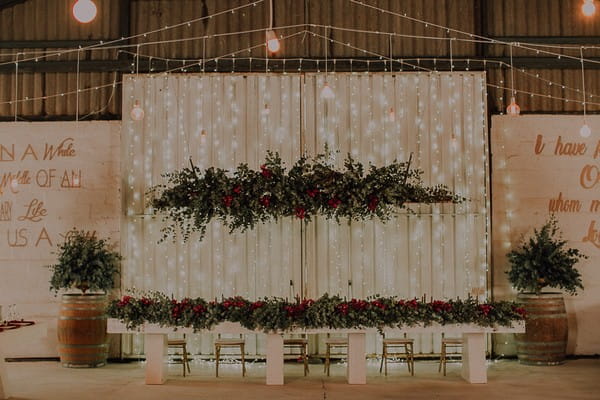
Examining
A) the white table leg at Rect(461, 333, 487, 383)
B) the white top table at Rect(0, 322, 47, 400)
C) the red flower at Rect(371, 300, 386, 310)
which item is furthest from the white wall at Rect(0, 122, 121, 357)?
the white table leg at Rect(461, 333, 487, 383)

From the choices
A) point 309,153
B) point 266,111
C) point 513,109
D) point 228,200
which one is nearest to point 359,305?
point 228,200

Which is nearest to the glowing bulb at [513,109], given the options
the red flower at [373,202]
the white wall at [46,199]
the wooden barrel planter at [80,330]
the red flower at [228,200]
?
the red flower at [373,202]

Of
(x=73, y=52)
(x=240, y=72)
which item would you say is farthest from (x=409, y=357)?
(x=73, y=52)

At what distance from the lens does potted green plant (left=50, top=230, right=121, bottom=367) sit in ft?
29.1

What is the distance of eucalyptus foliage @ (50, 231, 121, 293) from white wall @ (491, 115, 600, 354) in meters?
5.12

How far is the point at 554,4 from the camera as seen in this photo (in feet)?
32.9

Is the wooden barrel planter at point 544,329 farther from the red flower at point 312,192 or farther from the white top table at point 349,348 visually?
the red flower at point 312,192

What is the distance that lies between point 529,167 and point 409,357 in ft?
10.6

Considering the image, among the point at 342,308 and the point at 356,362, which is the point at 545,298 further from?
the point at 342,308

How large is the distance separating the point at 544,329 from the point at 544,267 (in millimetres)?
764

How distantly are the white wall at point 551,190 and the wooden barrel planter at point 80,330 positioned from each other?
5.21m

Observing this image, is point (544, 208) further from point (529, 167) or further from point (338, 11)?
point (338, 11)

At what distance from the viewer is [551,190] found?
976 cm

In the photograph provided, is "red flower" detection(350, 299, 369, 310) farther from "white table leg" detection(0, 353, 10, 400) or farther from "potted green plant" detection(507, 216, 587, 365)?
"white table leg" detection(0, 353, 10, 400)
